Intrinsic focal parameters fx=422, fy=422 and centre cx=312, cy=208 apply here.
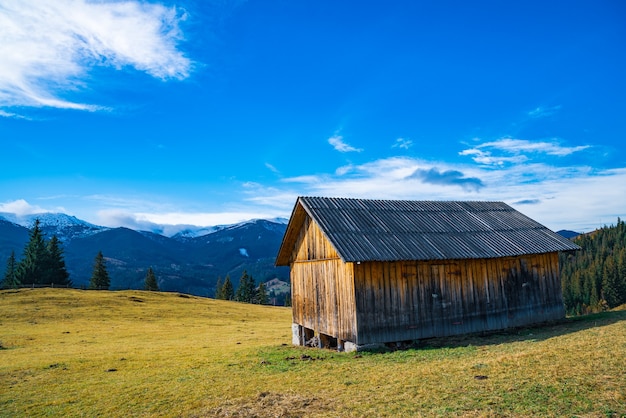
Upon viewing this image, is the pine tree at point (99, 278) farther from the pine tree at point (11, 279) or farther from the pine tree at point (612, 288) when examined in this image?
the pine tree at point (612, 288)

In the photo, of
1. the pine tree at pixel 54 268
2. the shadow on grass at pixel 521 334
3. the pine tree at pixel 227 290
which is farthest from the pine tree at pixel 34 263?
the shadow on grass at pixel 521 334

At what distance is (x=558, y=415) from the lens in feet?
31.7

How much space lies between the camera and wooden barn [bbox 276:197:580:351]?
20.6 metres

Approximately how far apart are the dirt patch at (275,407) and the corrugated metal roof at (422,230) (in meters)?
7.87

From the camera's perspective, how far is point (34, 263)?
73.6 m

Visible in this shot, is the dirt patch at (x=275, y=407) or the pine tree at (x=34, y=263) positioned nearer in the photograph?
the dirt patch at (x=275, y=407)

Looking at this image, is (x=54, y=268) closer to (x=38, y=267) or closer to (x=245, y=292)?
(x=38, y=267)

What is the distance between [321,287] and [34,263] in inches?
2769

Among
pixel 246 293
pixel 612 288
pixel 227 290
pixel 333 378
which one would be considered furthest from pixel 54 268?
pixel 612 288

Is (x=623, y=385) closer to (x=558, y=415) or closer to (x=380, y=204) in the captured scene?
(x=558, y=415)

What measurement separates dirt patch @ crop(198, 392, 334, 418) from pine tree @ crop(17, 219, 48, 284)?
75.8 meters

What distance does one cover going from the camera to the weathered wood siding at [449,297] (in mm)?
20531

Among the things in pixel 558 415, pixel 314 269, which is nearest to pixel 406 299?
pixel 314 269

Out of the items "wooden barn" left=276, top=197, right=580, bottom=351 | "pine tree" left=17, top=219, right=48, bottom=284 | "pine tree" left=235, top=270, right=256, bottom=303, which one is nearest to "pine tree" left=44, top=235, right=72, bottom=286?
"pine tree" left=17, top=219, right=48, bottom=284
